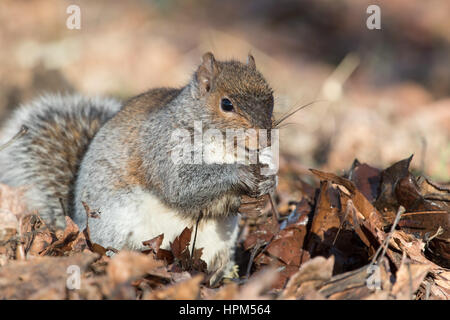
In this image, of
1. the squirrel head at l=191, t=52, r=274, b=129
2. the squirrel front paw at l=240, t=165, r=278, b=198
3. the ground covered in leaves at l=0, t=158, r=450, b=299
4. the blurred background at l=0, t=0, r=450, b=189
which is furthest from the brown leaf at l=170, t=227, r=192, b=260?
the blurred background at l=0, t=0, r=450, b=189

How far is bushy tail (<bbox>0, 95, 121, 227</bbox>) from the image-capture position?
10.5ft

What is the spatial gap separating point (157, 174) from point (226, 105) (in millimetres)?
529

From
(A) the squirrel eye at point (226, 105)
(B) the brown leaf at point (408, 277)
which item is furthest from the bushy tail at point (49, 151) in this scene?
(B) the brown leaf at point (408, 277)

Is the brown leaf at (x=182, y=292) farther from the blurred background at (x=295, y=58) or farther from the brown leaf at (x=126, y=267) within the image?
the blurred background at (x=295, y=58)

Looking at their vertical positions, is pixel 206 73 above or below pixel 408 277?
above

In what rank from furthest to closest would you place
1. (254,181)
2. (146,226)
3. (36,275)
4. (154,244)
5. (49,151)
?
(49,151), (146,226), (254,181), (154,244), (36,275)

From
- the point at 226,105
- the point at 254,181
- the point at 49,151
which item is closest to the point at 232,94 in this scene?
the point at 226,105

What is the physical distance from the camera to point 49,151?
3344 millimetres

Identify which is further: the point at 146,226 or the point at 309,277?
the point at 146,226

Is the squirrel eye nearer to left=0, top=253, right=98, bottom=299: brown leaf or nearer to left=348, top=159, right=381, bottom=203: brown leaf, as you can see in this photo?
left=348, top=159, right=381, bottom=203: brown leaf

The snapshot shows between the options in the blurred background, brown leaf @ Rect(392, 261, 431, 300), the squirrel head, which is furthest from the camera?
the blurred background

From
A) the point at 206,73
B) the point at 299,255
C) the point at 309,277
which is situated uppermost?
the point at 206,73

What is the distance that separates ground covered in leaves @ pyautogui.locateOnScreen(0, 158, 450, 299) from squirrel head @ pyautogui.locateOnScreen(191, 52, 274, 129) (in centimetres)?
41

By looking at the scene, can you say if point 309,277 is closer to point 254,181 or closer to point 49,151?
point 254,181
